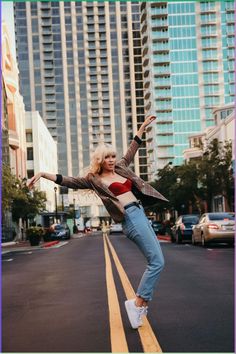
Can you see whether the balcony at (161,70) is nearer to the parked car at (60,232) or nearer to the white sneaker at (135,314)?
the parked car at (60,232)

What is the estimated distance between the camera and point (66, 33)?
556 feet

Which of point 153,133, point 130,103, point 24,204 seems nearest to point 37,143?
point 153,133

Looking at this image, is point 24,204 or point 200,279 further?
point 24,204

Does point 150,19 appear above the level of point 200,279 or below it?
above

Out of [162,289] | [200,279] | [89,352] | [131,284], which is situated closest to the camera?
[89,352]

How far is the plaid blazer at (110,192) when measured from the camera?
5.77 meters

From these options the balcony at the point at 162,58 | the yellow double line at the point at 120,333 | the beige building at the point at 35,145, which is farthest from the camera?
the balcony at the point at 162,58

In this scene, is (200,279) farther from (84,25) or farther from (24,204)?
(84,25)

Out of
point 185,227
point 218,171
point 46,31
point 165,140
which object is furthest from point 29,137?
point 46,31

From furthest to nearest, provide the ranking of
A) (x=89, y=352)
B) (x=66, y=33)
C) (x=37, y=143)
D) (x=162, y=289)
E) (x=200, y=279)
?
(x=66, y=33), (x=37, y=143), (x=200, y=279), (x=162, y=289), (x=89, y=352)

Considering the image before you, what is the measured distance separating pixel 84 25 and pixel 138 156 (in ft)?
130

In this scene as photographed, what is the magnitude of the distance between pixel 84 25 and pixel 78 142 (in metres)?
32.1

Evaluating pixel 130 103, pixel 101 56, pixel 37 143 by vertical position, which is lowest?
pixel 37 143

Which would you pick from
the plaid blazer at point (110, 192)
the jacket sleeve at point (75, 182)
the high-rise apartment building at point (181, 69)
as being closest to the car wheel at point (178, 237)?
the plaid blazer at point (110, 192)
